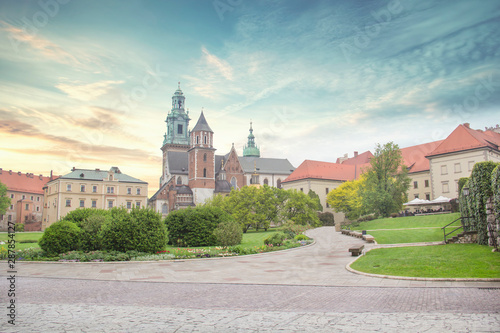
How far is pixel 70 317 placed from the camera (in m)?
8.02

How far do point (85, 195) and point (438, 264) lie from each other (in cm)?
7755

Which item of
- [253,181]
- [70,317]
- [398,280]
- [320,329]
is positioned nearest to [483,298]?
[398,280]

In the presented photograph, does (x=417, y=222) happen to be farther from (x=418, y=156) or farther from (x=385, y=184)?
(x=418, y=156)

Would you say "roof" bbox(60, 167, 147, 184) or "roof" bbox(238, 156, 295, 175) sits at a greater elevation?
"roof" bbox(238, 156, 295, 175)

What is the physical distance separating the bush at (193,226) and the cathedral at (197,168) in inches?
1899

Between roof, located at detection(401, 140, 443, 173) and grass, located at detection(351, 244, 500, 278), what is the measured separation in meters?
54.8

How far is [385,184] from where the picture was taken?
49.8m

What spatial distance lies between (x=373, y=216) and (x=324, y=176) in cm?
2880

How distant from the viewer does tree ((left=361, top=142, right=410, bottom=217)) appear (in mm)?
48381

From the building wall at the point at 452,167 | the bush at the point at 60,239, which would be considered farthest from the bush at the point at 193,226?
the building wall at the point at 452,167

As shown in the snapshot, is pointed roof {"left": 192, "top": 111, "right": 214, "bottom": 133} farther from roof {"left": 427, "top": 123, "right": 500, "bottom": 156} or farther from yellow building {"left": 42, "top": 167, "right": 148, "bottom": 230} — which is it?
roof {"left": 427, "top": 123, "right": 500, "bottom": 156}

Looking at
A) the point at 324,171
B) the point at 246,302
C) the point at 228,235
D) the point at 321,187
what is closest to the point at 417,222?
the point at 228,235

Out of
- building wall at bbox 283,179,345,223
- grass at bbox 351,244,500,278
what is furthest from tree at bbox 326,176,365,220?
grass at bbox 351,244,500,278

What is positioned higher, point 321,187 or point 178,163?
point 178,163
